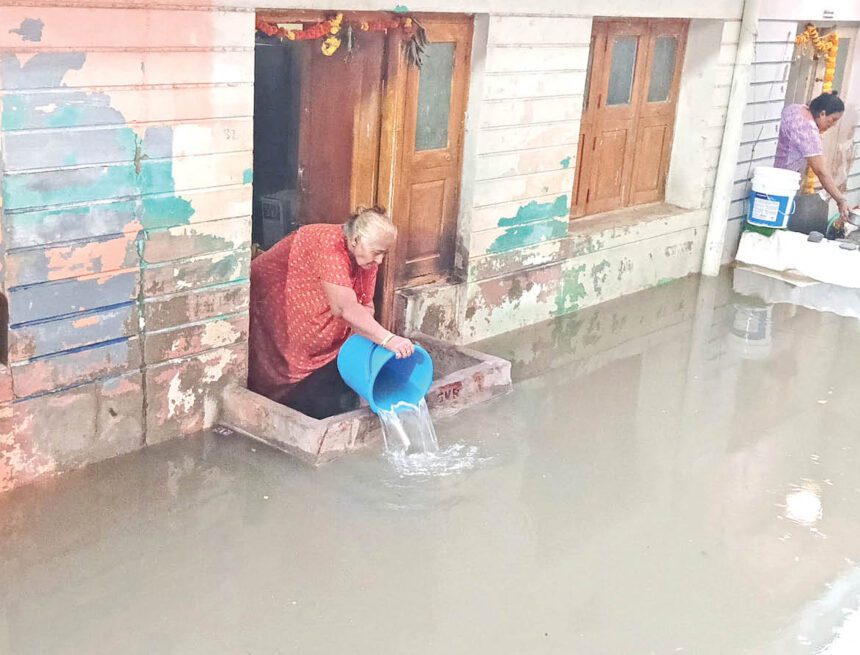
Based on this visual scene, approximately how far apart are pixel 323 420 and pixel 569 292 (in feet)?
10.8

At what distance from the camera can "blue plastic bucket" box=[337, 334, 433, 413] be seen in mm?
5434

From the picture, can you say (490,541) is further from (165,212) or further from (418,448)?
(165,212)

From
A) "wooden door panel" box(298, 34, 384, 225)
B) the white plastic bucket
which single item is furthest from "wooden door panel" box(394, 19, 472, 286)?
the white plastic bucket

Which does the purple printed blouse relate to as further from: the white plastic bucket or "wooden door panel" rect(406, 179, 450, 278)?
"wooden door panel" rect(406, 179, 450, 278)

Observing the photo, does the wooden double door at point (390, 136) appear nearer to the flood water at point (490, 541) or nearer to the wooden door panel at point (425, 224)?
the wooden door panel at point (425, 224)

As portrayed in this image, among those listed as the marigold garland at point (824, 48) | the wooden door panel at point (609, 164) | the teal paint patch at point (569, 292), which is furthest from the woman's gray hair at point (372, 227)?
the marigold garland at point (824, 48)

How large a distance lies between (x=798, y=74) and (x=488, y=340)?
5.33 metres

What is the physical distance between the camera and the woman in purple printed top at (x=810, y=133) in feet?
32.3

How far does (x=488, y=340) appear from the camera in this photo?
7422 mm

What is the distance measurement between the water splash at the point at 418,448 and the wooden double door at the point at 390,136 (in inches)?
49.9

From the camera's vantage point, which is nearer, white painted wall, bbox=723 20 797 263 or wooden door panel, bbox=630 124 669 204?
wooden door panel, bbox=630 124 669 204

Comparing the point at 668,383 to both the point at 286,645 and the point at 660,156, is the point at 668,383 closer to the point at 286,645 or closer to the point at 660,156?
the point at 660,156

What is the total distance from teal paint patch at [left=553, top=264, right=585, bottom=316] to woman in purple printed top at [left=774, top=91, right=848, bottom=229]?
323cm

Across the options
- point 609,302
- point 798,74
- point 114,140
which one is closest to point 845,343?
point 609,302
